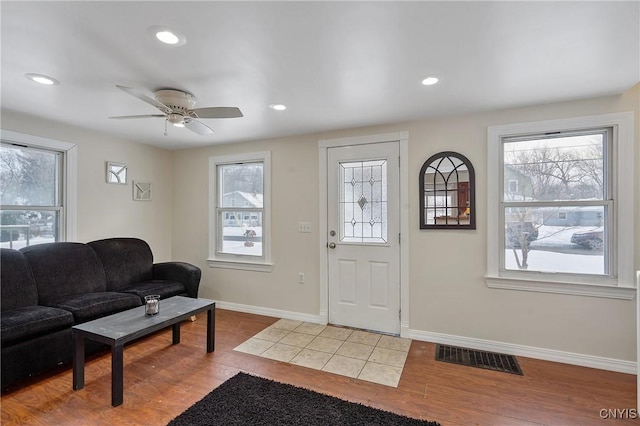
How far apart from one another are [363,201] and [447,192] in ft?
2.98

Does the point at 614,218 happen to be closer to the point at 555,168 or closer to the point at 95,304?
the point at 555,168

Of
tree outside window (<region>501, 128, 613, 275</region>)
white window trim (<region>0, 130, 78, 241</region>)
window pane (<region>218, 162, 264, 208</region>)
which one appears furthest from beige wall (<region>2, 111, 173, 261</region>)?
tree outside window (<region>501, 128, 613, 275</region>)

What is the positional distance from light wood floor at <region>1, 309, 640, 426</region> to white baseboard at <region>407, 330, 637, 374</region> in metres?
0.07

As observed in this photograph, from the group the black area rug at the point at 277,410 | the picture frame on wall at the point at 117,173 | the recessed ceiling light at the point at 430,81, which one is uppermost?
the recessed ceiling light at the point at 430,81

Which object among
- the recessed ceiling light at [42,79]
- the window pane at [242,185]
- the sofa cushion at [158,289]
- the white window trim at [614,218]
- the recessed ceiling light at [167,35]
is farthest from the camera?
the window pane at [242,185]

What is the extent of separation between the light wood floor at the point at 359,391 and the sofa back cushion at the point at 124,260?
103 centimetres

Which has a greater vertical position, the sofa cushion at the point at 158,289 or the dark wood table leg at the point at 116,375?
the sofa cushion at the point at 158,289

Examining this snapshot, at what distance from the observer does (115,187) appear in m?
3.98

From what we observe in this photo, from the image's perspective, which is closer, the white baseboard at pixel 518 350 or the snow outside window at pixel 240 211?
the white baseboard at pixel 518 350

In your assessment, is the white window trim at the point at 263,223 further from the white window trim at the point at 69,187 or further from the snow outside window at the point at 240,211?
the white window trim at the point at 69,187

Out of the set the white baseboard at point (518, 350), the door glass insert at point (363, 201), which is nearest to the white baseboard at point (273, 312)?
the white baseboard at point (518, 350)

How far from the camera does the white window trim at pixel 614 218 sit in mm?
2521
